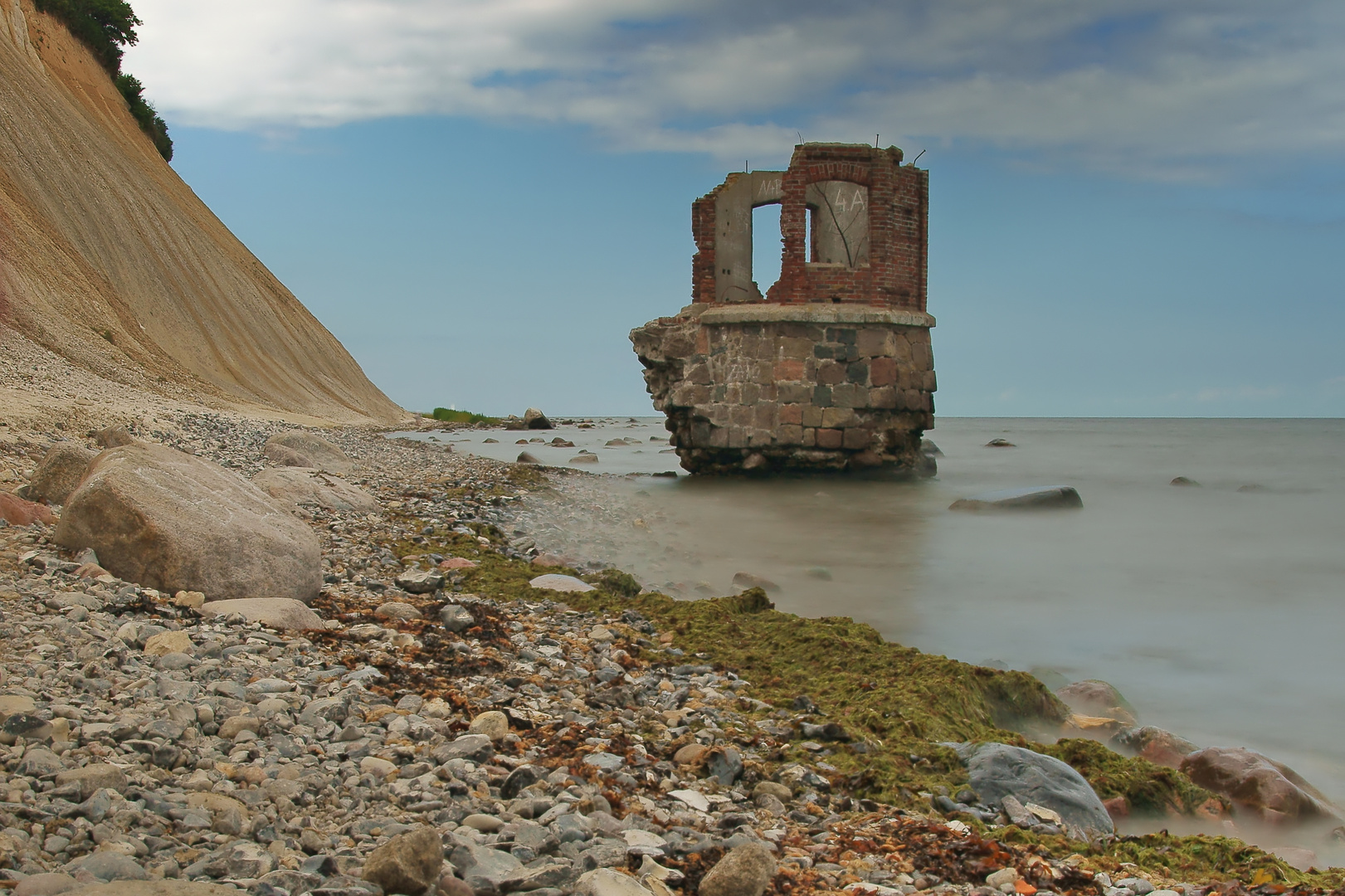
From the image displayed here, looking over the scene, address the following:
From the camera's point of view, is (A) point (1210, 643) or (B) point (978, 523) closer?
(A) point (1210, 643)

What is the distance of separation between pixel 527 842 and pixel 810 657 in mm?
2760

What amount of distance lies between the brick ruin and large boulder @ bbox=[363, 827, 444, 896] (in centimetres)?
1255

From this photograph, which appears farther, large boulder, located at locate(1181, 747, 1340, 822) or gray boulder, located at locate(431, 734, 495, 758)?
large boulder, located at locate(1181, 747, 1340, 822)

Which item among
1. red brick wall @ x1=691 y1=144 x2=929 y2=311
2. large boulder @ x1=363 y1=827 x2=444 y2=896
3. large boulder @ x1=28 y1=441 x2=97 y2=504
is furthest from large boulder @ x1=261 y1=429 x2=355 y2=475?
large boulder @ x1=363 y1=827 x2=444 y2=896

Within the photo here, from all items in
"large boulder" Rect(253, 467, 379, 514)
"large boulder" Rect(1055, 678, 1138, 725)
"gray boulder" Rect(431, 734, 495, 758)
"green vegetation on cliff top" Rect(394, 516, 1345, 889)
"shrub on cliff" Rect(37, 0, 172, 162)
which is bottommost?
"large boulder" Rect(1055, 678, 1138, 725)

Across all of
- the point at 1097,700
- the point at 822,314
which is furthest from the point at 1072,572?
the point at 822,314

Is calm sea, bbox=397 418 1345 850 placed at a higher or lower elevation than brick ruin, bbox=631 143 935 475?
lower

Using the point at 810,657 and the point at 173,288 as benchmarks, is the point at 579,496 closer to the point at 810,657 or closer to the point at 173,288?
the point at 810,657

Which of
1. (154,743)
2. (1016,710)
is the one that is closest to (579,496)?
(1016,710)

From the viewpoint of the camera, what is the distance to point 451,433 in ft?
107

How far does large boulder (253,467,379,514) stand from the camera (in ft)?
25.5

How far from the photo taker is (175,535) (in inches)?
181

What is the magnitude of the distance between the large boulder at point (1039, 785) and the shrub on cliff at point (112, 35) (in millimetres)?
39381

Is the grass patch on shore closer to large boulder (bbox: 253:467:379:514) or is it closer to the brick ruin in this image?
the brick ruin
